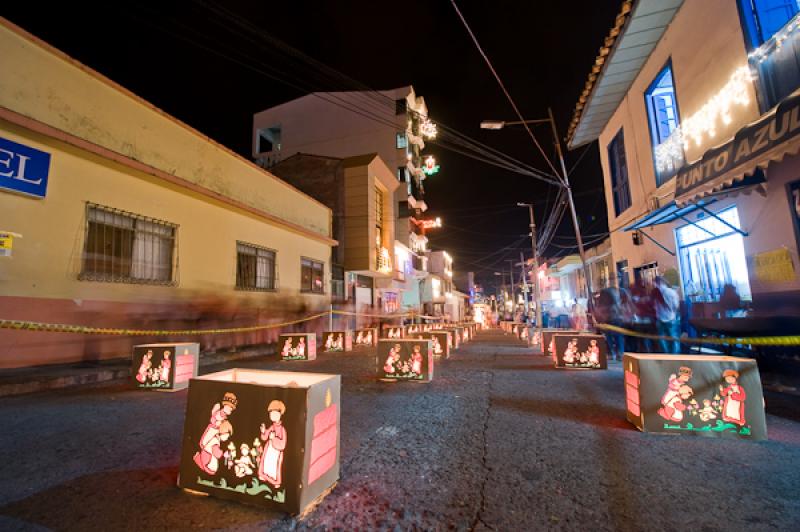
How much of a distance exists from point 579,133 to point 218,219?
13.2 m

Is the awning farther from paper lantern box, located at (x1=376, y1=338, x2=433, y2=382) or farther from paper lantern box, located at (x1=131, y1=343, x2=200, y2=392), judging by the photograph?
paper lantern box, located at (x1=131, y1=343, x2=200, y2=392)

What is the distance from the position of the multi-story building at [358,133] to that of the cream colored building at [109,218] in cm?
2092

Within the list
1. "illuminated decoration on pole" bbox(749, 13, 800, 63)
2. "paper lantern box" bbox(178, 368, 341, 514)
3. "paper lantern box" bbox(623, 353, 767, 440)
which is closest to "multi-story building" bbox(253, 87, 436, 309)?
"illuminated decoration on pole" bbox(749, 13, 800, 63)

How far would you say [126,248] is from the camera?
794 centimetres

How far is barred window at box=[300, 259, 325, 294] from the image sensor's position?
49.9 ft

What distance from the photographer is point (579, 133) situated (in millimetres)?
12953

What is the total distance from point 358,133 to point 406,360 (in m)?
30.7

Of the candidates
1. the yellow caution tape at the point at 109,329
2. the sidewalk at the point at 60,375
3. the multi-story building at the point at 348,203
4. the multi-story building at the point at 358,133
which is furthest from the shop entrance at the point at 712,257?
the multi-story building at the point at 358,133

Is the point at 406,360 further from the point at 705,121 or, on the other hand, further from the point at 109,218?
the point at 705,121

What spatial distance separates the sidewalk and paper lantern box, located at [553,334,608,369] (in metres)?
9.45

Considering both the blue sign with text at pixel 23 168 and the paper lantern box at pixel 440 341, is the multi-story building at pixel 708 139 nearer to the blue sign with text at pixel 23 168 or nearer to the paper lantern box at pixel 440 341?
the paper lantern box at pixel 440 341

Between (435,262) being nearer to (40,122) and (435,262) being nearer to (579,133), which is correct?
(579,133)

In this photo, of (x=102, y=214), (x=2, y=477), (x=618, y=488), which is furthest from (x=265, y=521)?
(x=102, y=214)

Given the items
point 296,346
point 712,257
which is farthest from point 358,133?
point 712,257
